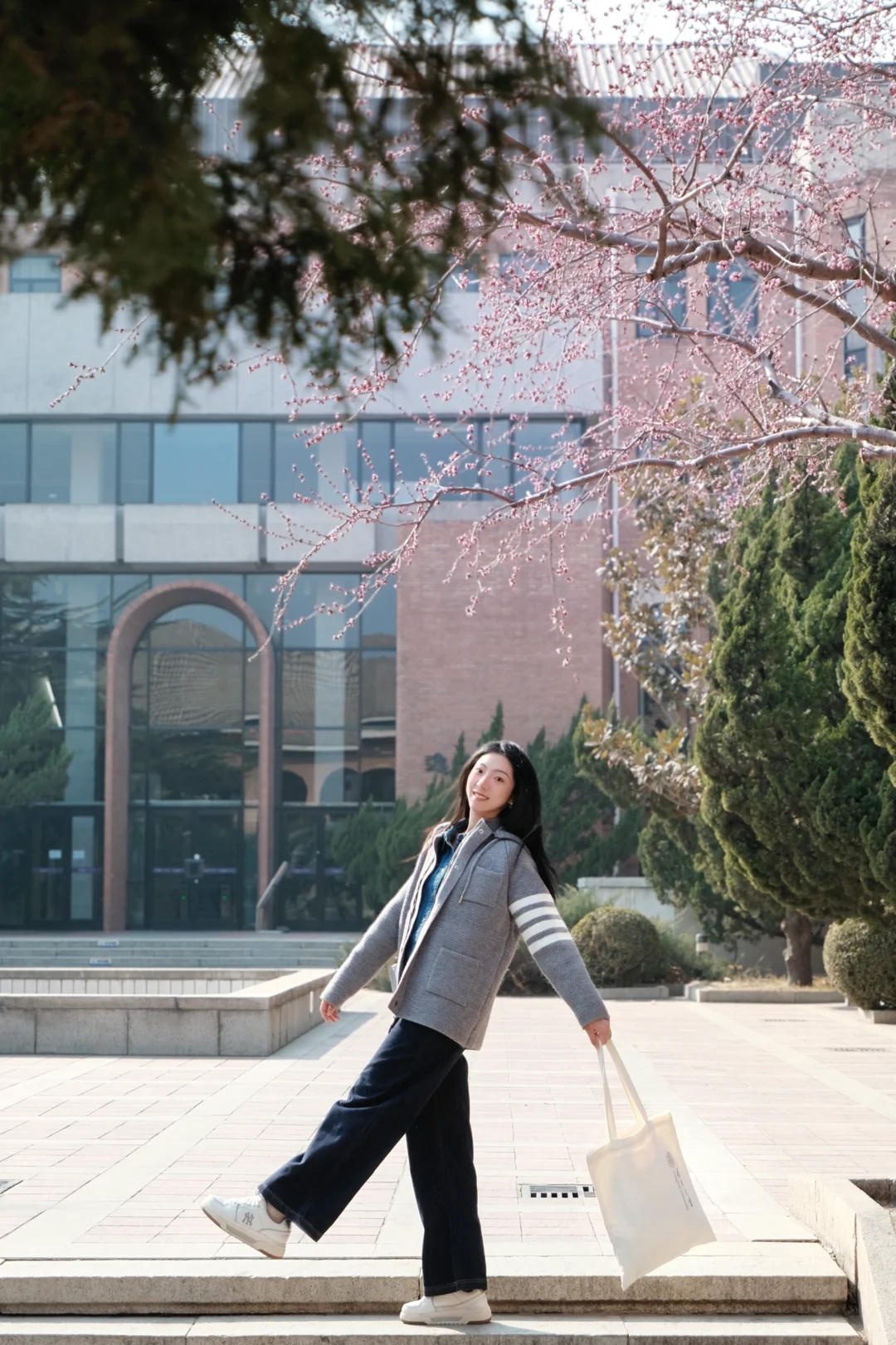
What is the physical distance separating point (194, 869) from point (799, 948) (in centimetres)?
1705

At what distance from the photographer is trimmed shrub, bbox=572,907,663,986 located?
21672 mm

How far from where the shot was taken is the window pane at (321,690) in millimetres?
35156

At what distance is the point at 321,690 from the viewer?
3522 centimetres

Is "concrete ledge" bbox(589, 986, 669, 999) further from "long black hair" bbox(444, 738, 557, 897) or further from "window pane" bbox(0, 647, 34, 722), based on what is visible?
"window pane" bbox(0, 647, 34, 722)

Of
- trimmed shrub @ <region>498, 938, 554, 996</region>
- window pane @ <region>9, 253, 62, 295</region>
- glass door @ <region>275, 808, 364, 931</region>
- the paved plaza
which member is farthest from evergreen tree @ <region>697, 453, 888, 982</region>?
window pane @ <region>9, 253, 62, 295</region>

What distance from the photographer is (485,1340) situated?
4.77 metres

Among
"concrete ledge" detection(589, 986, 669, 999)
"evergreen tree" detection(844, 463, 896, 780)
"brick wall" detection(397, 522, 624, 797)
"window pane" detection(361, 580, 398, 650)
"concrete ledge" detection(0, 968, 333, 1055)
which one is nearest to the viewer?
"evergreen tree" detection(844, 463, 896, 780)

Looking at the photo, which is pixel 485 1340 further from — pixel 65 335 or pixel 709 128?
pixel 65 335

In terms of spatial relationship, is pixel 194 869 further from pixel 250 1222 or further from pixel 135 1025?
pixel 250 1222

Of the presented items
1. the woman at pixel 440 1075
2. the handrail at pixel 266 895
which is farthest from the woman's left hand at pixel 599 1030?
the handrail at pixel 266 895

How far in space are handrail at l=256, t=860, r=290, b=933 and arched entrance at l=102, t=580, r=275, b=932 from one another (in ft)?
0.96

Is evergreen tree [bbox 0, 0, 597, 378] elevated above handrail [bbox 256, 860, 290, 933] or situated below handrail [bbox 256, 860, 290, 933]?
above

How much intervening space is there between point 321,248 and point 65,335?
35.4m

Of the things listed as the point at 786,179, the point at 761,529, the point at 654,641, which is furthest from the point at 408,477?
the point at 786,179
